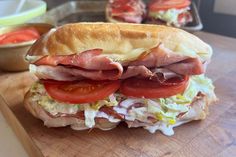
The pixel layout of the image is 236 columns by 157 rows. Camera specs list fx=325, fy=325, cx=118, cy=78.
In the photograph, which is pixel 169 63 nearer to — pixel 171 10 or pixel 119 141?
pixel 119 141

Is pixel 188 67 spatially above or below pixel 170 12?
above

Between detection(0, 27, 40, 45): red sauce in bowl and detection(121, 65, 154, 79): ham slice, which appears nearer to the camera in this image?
detection(121, 65, 154, 79): ham slice

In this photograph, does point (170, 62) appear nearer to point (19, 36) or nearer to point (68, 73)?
point (68, 73)

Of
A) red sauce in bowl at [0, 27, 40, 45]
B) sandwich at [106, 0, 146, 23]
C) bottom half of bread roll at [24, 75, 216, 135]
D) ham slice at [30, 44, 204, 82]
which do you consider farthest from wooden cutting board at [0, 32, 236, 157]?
sandwich at [106, 0, 146, 23]

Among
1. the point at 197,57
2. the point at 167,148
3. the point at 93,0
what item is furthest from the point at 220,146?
the point at 93,0

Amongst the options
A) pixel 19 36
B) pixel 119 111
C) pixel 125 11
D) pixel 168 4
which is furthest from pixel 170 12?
pixel 119 111

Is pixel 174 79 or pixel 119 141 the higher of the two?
pixel 174 79

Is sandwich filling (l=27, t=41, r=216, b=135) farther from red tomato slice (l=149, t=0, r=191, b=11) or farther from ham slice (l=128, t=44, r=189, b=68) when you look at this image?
red tomato slice (l=149, t=0, r=191, b=11)
